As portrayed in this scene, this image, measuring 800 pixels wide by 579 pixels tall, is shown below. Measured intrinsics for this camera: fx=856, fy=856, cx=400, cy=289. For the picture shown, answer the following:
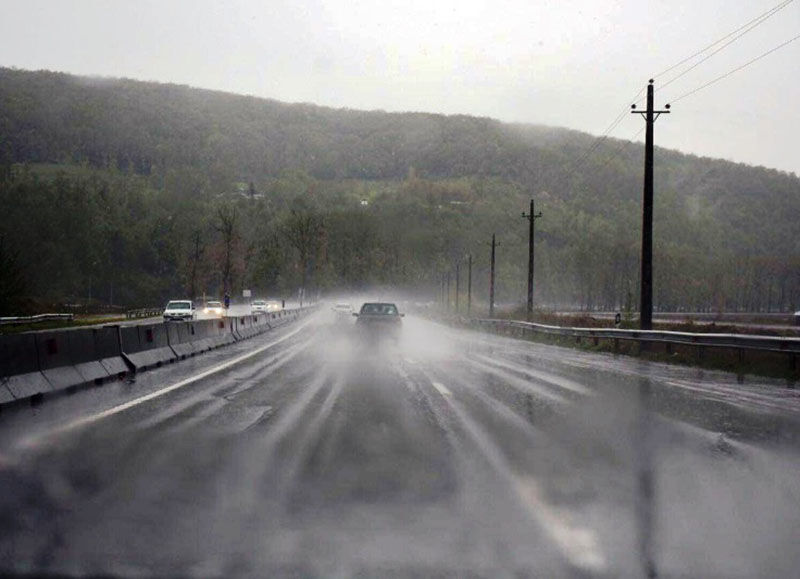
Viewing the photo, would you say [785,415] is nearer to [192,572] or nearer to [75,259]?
[192,572]

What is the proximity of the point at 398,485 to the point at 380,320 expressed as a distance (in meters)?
26.9

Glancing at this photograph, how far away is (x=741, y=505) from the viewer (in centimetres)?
626

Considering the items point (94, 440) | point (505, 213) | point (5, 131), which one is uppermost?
point (5, 131)

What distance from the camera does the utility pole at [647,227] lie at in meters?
29.4

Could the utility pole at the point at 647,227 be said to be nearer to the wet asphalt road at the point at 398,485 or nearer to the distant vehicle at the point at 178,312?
the wet asphalt road at the point at 398,485

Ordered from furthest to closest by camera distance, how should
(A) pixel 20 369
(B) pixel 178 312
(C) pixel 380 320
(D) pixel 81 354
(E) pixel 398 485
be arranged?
(B) pixel 178 312, (C) pixel 380 320, (D) pixel 81 354, (A) pixel 20 369, (E) pixel 398 485

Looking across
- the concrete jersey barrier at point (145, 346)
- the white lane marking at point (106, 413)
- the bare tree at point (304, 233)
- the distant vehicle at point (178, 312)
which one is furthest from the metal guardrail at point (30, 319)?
the bare tree at point (304, 233)

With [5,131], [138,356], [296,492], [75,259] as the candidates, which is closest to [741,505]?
[296,492]

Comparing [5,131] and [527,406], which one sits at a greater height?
[5,131]

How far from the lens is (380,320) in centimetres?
3372

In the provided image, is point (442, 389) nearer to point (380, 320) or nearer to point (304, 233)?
point (380, 320)

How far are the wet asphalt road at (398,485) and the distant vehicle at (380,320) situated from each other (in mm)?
19257

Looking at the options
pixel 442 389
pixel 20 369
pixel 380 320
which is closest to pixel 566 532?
pixel 442 389

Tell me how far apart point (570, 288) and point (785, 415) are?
18991 centimetres
